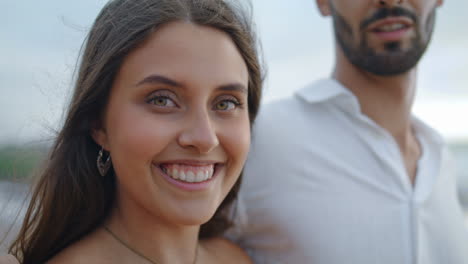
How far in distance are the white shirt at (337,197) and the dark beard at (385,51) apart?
0.18m

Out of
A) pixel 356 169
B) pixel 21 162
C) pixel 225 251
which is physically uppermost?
pixel 21 162

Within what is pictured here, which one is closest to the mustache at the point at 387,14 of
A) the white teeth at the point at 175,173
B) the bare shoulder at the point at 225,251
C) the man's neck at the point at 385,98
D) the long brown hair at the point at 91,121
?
the man's neck at the point at 385,98

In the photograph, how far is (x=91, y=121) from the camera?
1855 millimetres

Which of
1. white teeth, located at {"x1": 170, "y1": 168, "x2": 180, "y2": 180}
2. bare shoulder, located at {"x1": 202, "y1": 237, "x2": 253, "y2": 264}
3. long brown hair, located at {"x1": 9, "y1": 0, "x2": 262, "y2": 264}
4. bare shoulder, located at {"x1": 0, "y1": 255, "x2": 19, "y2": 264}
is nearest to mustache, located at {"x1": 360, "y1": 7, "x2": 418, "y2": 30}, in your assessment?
long brown hair, located at {"x1": 9, "y1": 0, "x2": 262, "y2": 264}

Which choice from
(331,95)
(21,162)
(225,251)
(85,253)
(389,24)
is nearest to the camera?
(85,253)

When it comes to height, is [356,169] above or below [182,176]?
below

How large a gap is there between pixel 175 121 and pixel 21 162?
831 millimetres

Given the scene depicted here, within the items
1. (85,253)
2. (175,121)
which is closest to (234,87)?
(175,121)

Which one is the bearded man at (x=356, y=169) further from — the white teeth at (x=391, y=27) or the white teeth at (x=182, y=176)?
the white teeth at (x=182, y=176)

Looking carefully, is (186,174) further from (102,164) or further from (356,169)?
(356,169)

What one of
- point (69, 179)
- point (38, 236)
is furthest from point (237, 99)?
point (38, 236)

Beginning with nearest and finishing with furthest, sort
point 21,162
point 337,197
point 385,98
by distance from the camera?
point 21,162 → point 337,197 → point 385,98

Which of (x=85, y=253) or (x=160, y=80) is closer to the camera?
(x=160, y=80)

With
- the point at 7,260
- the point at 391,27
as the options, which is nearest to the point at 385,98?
the point at 391,27
